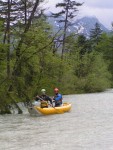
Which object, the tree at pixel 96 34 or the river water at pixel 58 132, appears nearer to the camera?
the river water at pixel 58 132

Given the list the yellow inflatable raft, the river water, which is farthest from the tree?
the river water

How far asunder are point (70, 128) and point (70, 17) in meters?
33.7

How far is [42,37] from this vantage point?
2606 centimetres

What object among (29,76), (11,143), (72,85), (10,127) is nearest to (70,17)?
(72,85)

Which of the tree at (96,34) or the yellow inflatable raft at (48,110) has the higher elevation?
the tree at (96,34)

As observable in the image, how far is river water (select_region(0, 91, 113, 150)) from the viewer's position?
1570 centimetres

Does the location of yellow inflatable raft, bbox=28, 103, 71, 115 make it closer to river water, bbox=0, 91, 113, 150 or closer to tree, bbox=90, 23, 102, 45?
river water, bbox=0, 91, 113, 150

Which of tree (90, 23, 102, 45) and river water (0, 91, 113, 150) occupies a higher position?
tree (90, 23, 102, 45)

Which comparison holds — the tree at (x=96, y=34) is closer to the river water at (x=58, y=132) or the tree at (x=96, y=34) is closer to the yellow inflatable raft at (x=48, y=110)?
the yellow inflatable raft at (x=48, y=110)

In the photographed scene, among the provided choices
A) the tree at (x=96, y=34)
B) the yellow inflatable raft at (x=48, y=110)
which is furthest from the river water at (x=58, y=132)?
the tree at (x=96, y=34)

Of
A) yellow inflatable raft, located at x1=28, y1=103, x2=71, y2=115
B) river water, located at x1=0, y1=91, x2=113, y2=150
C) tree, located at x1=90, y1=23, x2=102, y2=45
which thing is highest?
tree, located at x1=90, y1=23, x2=102, y2=45

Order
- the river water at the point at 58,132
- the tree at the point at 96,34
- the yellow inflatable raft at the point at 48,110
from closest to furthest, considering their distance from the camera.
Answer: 1. the river water at the point at 58,132
2. the yellow inflatable raft at the point at 48,110
3. the tree at the point at 96,34

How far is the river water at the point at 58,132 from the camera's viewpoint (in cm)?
1570

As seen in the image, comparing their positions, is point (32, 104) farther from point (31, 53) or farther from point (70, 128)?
point (70, 128)
